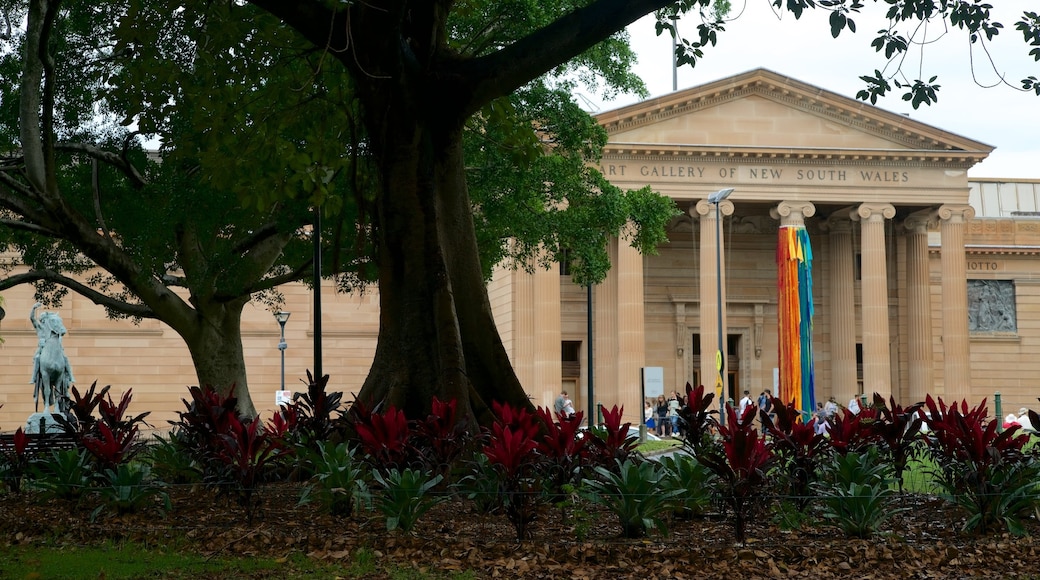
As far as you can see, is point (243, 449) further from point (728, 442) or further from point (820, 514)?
point (820, 514)

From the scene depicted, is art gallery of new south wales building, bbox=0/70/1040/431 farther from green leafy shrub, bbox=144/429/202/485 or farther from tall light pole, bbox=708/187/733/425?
green leafy shrub, bbox=144/429/202/485

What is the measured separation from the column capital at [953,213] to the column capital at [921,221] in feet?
2.26

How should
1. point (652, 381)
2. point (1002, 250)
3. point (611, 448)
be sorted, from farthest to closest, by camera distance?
1. point (1002, 250)
2. point (652, 381)
3. point (611, 448)

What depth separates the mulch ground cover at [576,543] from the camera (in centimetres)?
823

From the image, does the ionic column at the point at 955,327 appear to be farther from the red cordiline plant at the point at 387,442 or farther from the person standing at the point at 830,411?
the red cordiline plant at the point at 387,442

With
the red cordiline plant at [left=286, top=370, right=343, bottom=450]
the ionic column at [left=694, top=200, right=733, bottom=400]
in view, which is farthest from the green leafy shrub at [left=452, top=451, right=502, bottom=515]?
the ionic column at [left=694, top=200, right=733, bottom=400]

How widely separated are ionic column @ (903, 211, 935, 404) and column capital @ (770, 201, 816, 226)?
6564 millimetres

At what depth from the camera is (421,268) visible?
12.2 m

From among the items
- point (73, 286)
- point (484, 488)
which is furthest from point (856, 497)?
point (73, 286)

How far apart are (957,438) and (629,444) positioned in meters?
2.84

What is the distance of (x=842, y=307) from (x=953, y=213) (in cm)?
688

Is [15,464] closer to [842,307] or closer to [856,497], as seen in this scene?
[856,497]

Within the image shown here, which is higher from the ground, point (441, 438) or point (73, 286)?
point (73, 286)

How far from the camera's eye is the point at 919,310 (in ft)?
185
